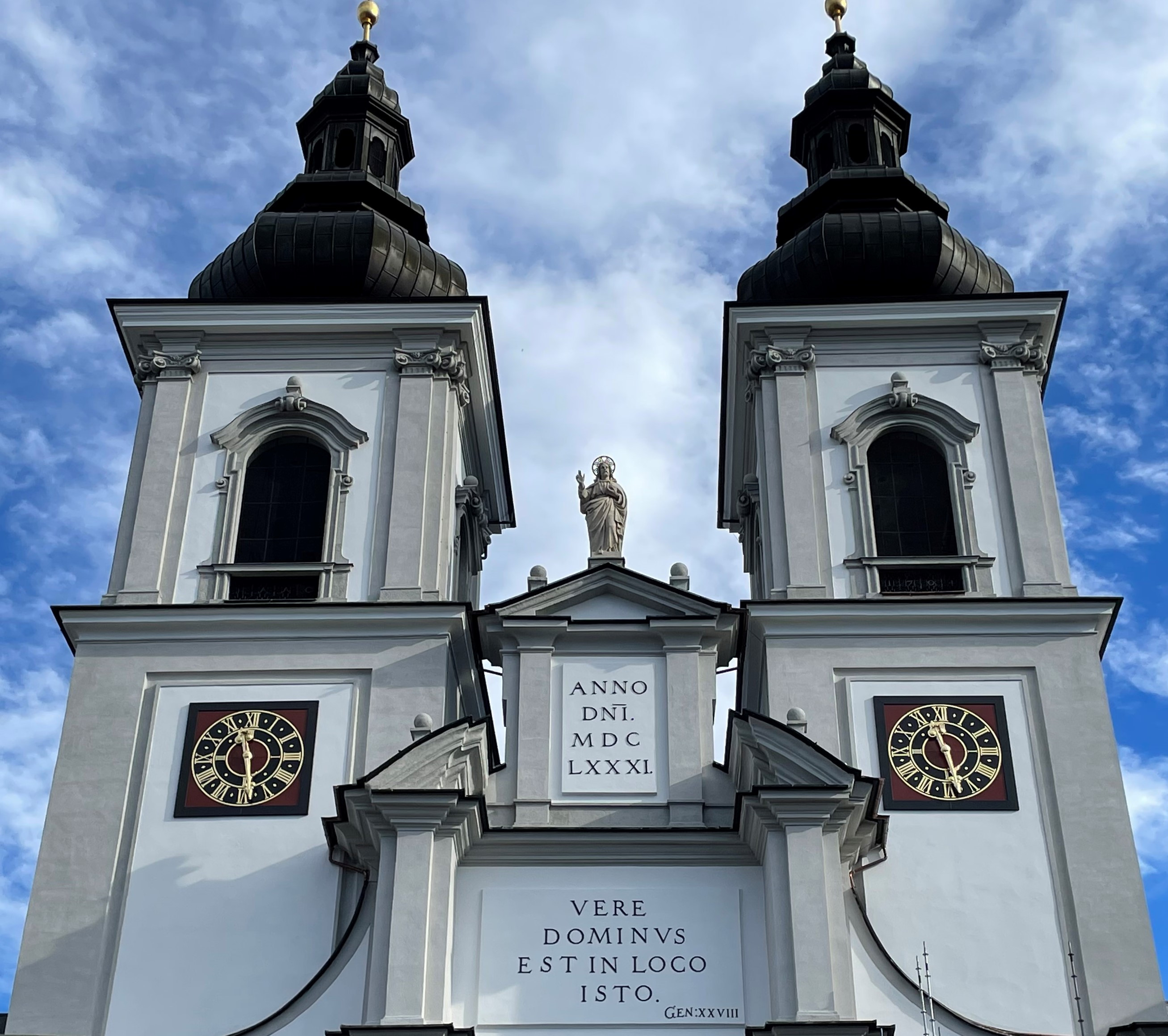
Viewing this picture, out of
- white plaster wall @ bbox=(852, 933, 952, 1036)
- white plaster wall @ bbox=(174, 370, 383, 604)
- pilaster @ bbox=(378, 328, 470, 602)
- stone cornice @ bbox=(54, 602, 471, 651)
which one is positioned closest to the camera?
white plaster wall @ bbox=(852, 933, 952, 1036)

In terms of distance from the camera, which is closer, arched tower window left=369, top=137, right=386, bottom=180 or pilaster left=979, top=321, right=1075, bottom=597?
pilaster left=979, top=321, right=1075, bottom=597

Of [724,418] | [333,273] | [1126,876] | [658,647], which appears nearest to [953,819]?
[1126,876]

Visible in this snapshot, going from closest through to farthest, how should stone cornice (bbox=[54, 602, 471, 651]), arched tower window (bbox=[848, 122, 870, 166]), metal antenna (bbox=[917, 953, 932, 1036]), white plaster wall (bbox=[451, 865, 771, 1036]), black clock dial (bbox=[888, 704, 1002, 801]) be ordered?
white plaster wall (bbox=[451, 865, 771, 1036])
metal antenna (bbox=[917, 953, 932, 1036])
black clock dial (bbox=[888, 704, 1002, 801])
stone cornice (bbox=[54, 602, 471, 651])
arched tower window (bbox=[848, 122, 870, 166])

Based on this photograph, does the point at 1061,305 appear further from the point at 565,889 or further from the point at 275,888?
the point at 275,888

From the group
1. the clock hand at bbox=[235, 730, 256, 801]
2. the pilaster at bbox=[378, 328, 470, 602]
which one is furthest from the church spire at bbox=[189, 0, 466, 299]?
the clock hand at bbox=[235, 730, 256, 801]

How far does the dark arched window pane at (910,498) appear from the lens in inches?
859

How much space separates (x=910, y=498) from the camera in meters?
22.2

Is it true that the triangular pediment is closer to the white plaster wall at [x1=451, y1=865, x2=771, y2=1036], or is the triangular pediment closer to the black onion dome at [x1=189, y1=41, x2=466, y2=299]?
the white plaster wall at [x1=451, y1=865, x2=771, y2=1036]

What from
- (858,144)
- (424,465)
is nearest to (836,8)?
(858,144)

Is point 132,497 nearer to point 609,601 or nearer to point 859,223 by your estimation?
point 609,601

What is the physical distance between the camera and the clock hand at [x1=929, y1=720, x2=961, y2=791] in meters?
19.7

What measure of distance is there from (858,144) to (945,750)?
10.0m

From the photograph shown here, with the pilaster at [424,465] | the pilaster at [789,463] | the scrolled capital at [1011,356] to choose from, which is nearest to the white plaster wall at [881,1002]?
the pilaster at [789,463]

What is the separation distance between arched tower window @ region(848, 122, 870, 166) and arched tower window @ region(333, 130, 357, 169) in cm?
647
